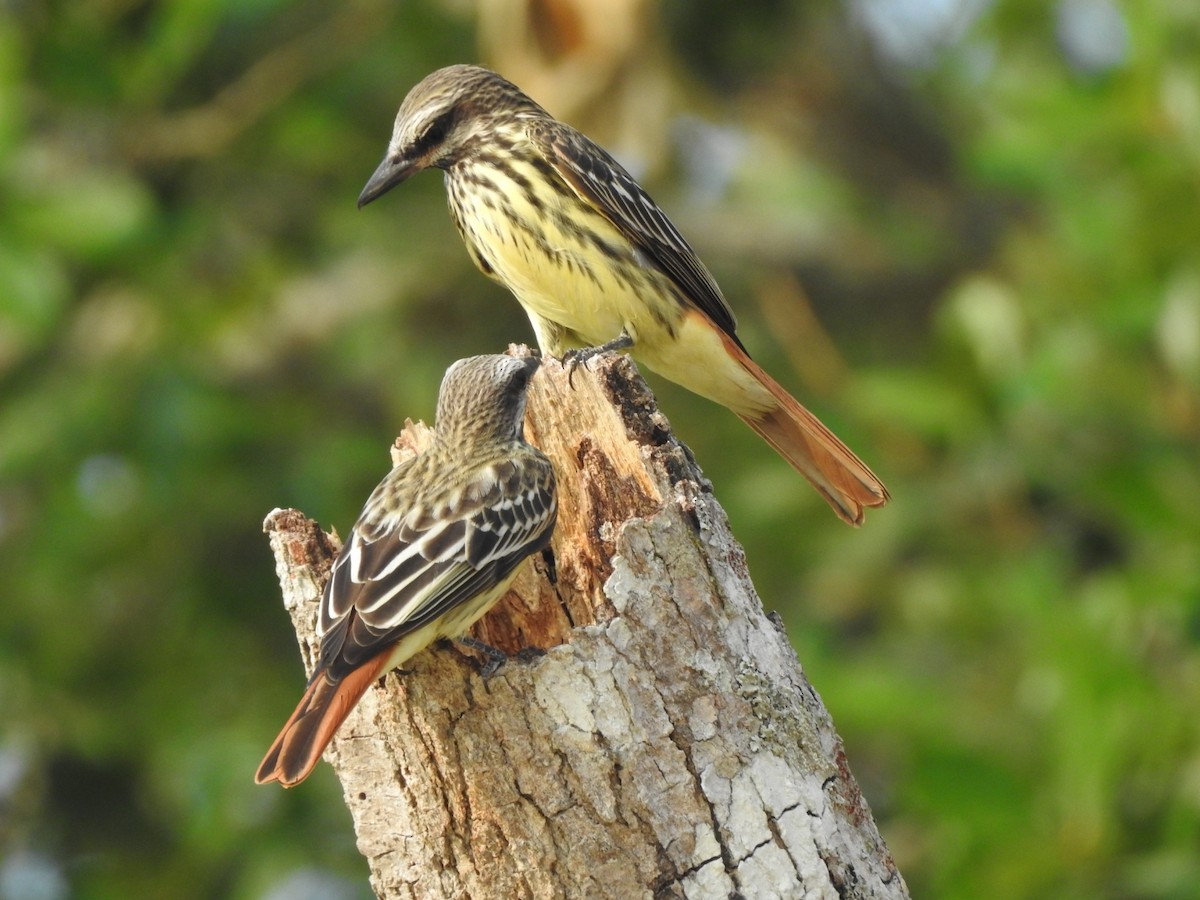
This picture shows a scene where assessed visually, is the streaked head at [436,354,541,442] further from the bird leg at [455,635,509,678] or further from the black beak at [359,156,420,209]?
the black beak at [359,156,420,209]

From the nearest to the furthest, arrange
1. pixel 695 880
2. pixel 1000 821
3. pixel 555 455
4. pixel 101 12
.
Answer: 1. pixel 695 880
2. pixel 555 455
3. pixel 1000 821
4. pixel 101 12

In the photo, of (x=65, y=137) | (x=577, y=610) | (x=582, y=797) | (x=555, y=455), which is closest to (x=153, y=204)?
(x=65, y=137)

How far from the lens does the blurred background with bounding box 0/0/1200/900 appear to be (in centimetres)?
728

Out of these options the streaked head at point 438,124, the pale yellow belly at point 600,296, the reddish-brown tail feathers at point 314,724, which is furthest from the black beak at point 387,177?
the reddish-brown tail feathers at point 314,724

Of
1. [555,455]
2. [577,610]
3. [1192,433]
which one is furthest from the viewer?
[1192,433]

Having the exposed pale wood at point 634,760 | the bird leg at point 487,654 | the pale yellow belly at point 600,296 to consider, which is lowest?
the exposed pale wood at point 634,760

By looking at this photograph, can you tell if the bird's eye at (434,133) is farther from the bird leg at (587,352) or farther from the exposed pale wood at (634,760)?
the exposed pale wood at (634,760)

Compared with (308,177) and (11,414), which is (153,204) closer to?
(11,414)

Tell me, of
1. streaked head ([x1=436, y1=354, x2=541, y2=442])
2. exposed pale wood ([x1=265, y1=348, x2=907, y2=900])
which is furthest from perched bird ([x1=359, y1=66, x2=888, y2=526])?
exposed pale wood ([x1=265, y1=348, x2=907, y2=900])

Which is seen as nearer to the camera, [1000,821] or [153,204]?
[1000,821]

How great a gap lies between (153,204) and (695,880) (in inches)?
228

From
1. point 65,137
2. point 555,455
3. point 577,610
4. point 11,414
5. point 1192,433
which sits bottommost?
point 577,610

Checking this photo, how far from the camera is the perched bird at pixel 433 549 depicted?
142 inches

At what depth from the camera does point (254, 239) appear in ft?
33.3
